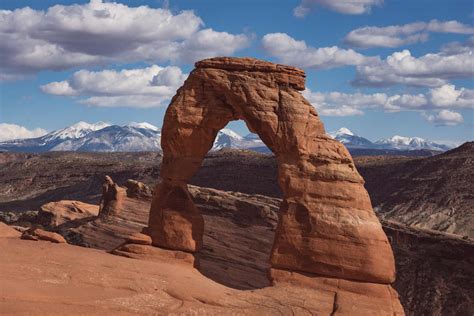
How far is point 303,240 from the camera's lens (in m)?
20.1

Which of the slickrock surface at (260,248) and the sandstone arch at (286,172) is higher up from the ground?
the sandstone arch at (286,172)

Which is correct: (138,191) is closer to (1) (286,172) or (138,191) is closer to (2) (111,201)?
(2) (111,201)

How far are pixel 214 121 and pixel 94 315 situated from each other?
30.8 ft

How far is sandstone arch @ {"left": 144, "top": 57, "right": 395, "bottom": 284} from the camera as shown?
19.7 meters

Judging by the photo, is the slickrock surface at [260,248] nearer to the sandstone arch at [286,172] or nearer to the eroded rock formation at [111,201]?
the eroded rock formation at [111,201]

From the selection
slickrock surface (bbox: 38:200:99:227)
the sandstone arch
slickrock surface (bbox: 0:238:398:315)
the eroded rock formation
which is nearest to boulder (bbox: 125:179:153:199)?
the eroded rock formation

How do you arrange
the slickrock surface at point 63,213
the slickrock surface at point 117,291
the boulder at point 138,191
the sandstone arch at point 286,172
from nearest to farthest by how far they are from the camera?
the slickrock surface at point 117,291 → the sandstone arch at point 286,172 → the boulder at point 138,191 → the slickrock surface at point 63,213

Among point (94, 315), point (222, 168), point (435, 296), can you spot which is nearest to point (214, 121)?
point (94, 315)

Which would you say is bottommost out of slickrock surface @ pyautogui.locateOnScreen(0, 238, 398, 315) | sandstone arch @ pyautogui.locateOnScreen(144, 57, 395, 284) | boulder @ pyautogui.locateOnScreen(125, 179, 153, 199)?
slickrock surface @ pyautogui.locateOnScreen(0, 238, 398, 315)

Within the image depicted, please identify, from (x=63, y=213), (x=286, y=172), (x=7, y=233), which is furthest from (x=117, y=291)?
(x=63, y=213)

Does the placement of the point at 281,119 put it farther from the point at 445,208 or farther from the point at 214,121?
the point at 445,208

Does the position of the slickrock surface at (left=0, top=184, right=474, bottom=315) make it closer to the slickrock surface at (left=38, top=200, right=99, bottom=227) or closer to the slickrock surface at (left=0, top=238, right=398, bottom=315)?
the slickrock surface at (left=38, top=200, right=99, bottom=227)

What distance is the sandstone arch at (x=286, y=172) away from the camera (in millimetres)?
19672

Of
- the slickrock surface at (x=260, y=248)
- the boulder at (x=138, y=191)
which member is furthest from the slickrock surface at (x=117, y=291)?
the boulder at (x=138, y=191)
